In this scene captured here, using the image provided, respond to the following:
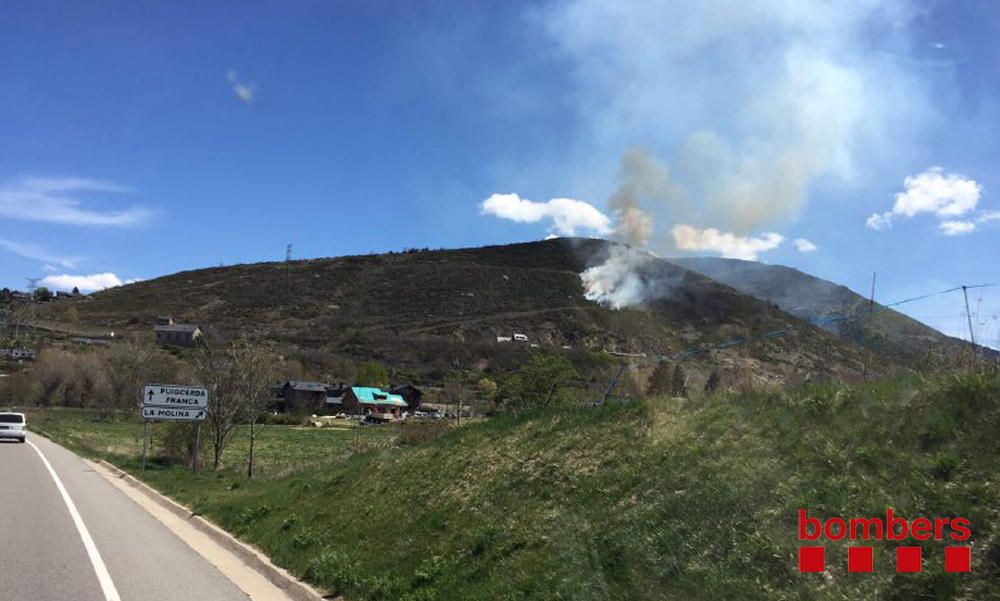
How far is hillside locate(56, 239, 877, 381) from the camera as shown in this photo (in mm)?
53000

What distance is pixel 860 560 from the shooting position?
462 cm

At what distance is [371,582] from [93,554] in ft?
16.6

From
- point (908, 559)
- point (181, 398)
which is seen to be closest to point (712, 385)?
point (908, 559)

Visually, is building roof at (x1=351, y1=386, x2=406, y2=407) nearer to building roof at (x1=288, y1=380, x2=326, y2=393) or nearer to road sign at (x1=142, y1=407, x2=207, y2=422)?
building roof at (x1=288, y1=380, x2=326, y2=393)

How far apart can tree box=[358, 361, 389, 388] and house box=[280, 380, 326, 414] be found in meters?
5.63

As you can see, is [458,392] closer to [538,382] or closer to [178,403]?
[538,382]

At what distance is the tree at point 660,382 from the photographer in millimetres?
11820

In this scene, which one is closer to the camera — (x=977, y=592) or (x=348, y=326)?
(x=977, y=592)

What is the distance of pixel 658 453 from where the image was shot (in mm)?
7727

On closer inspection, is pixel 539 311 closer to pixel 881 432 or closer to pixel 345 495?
pixel 345 495

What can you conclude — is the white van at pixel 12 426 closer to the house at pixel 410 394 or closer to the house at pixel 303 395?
the house at pixel 303 395

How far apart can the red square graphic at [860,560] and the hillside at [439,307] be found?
3185 centimetres

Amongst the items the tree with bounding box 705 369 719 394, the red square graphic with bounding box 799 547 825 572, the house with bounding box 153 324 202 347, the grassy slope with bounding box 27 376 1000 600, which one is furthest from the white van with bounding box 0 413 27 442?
the house with bounding box 153 324 202 347

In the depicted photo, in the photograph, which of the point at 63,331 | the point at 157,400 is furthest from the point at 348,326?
the point at 157,400
